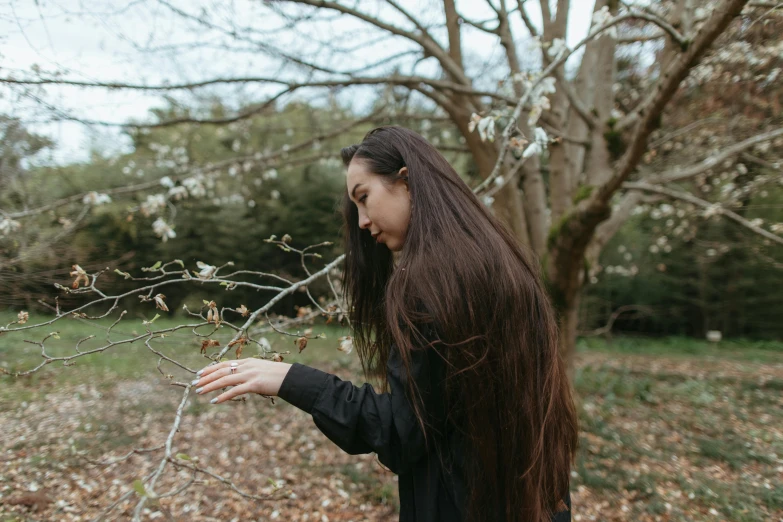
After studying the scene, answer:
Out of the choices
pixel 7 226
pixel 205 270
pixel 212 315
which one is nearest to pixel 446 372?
pixel 212 315

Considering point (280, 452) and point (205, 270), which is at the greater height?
point (205, 270)

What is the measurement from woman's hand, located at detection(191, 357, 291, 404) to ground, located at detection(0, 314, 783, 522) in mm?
962

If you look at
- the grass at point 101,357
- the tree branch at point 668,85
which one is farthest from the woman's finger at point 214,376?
the tree branch at point 668,85

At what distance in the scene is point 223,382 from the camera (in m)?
1.12

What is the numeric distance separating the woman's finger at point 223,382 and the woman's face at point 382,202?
1.80 feet

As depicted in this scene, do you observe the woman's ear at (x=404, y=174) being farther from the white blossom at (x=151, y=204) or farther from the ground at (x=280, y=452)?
the white blossom at (x=151, y=204)

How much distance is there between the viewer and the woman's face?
1.40 meters

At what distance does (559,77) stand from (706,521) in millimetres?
3233

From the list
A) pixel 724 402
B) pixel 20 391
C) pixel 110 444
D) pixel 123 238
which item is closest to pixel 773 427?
pixel 724 402

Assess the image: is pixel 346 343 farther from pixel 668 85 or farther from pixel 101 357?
pixel 101 357

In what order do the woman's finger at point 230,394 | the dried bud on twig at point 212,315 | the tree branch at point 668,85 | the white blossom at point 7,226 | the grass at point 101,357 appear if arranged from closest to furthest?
the woman's finger at point 230,394 → the dried bud on twig at point 212,315 → the tree branch at point 668,85 → the white blossom at point 7,226 → the grass at point 101,357

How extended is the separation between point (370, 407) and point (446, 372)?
0.66ft

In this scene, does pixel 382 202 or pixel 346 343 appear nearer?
pixel 382 202

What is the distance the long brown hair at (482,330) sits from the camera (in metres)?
1.19
